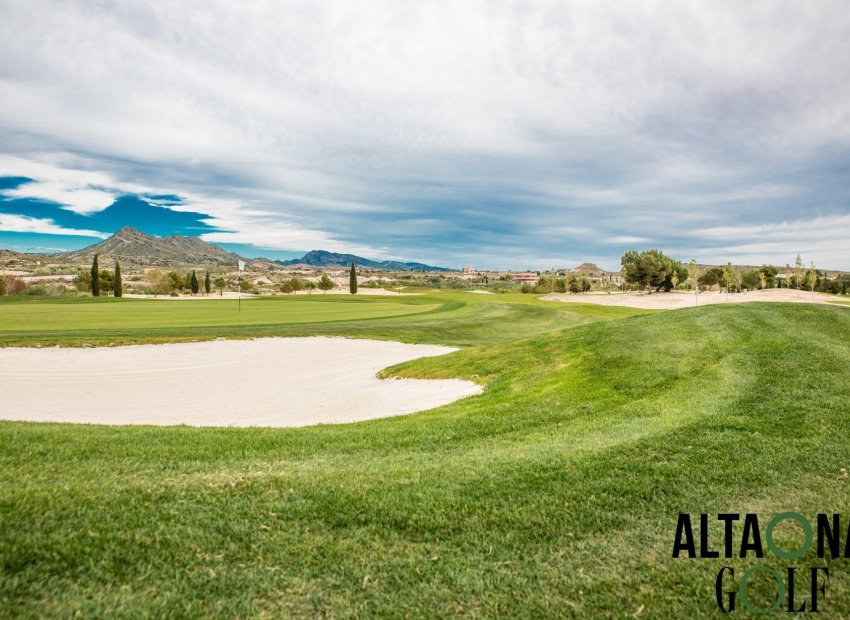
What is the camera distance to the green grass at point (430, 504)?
12.4ft

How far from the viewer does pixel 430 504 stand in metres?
5.31

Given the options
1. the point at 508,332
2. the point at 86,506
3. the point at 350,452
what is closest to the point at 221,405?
the point at 350,452

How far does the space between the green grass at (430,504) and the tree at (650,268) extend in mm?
75670

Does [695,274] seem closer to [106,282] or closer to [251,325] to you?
[251,325]

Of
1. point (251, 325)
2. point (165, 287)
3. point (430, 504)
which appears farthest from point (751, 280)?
point (430, 504)

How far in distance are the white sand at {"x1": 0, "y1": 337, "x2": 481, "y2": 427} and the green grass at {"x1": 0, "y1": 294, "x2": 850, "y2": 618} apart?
212 inches

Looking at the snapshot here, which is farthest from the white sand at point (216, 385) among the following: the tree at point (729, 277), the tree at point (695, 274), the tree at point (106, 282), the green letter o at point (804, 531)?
the tree at point (729, 277)

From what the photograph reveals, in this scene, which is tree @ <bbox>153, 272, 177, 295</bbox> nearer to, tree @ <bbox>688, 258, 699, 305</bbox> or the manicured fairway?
the manicured fairway

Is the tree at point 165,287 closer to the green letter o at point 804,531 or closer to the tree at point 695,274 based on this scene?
the tree at point 695,274

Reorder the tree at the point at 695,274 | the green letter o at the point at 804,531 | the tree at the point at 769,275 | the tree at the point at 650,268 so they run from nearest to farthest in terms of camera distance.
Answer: the green letter o at the point at 804,531, the tree at the point at 695,274, the tree at the point at 650,268, the tree at the point at 769,275

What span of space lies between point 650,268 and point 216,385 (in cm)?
7656

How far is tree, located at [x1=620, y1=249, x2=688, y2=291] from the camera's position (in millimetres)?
80312

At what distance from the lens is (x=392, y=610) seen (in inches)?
145

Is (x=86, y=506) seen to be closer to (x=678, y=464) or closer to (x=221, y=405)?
(x=678, y=464)
